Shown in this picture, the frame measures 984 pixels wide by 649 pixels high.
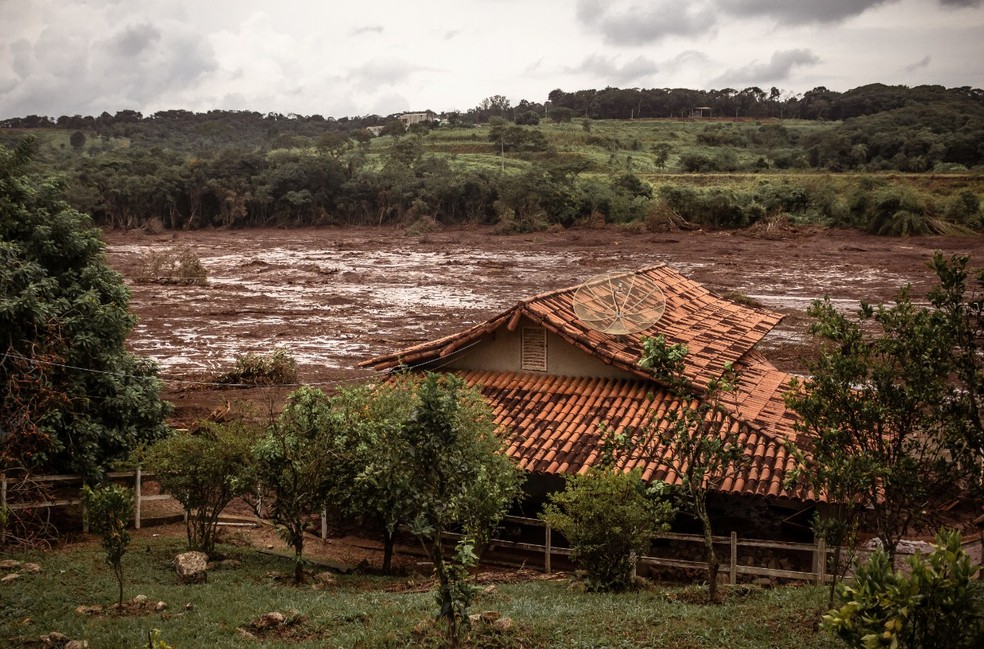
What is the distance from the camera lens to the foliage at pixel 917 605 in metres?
4.34

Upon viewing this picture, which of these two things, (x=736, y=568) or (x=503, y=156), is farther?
(x=503, y=156)

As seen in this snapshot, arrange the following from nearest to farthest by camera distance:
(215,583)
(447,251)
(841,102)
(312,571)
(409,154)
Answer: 1. (215,583)
2. (312,571)
3. (447,251)
4. (409,154)
5. (841,102)

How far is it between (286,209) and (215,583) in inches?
2768

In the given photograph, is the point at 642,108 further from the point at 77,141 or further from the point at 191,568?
the point at 191,568

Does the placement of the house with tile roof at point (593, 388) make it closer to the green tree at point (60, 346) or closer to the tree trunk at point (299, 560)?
the tree trunk at point (299, 560)

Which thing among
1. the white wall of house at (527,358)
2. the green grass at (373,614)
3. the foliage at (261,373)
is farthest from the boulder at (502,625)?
the foliage at (261,373)

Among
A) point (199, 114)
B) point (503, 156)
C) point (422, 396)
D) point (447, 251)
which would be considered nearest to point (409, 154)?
point (503, 156)

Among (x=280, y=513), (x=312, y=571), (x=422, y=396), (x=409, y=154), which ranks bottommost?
(x=312, y=571)

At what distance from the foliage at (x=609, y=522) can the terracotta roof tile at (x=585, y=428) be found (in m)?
1.02

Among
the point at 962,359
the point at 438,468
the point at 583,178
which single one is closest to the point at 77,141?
the point at 583,178

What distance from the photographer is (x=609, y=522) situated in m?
10.6

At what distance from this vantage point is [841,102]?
125 m

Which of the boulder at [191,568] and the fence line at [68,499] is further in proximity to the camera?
the fence line at [68,499]

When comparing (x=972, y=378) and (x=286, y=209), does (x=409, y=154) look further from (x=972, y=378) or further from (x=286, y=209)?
(x=972, y=378)
